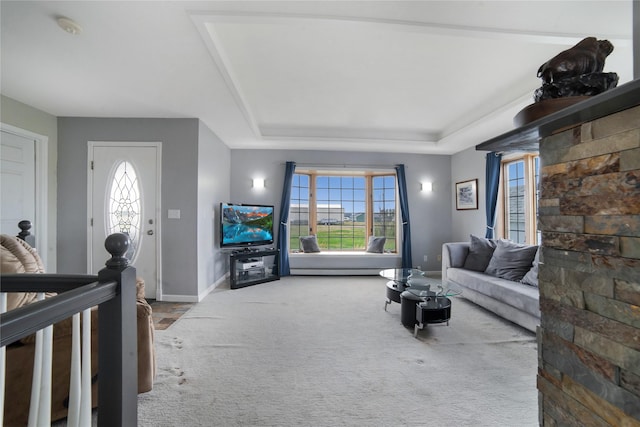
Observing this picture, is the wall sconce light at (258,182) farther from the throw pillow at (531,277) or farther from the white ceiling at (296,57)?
the throw pillow at (531,277)

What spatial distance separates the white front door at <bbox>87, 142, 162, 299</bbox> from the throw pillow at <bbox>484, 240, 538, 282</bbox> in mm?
4301

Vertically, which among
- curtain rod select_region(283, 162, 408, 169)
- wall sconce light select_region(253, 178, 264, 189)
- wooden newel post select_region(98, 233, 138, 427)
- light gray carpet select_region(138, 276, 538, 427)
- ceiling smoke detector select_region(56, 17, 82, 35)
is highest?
ceiling smoke detector select_region(56, 17, 82, 35)

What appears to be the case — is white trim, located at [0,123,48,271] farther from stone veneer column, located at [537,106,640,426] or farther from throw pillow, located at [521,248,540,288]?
throw pillow, located at [521,248,540,288]

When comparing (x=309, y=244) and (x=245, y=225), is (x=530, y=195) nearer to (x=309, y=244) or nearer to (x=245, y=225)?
(x=309, y=244)

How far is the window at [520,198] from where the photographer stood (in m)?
3.88

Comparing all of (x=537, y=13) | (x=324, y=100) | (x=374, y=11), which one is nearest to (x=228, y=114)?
(x=324, y=100)

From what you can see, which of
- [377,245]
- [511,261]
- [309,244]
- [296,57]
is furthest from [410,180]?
[296,57]

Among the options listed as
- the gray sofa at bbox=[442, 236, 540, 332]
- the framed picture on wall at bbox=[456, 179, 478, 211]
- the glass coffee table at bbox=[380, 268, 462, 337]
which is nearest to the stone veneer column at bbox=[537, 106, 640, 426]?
the glass coffee table at bbox=[380, 268, 462, 337]

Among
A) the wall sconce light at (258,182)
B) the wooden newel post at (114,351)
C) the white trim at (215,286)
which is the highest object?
the wall sconce light at (258,182)

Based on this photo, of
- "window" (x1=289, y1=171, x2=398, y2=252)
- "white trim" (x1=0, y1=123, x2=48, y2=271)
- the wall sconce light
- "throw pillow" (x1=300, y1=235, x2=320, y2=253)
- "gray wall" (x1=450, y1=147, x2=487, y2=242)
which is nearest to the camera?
"white trim" (x1=0, y1=123, x2=48, y2=271)

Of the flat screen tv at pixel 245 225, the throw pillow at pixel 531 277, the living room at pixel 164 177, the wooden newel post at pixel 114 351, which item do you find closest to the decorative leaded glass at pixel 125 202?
the living room at pixel 164 177

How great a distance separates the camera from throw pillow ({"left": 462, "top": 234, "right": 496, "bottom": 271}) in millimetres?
3700

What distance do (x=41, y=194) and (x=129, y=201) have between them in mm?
919

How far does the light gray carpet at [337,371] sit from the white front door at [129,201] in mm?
1063
